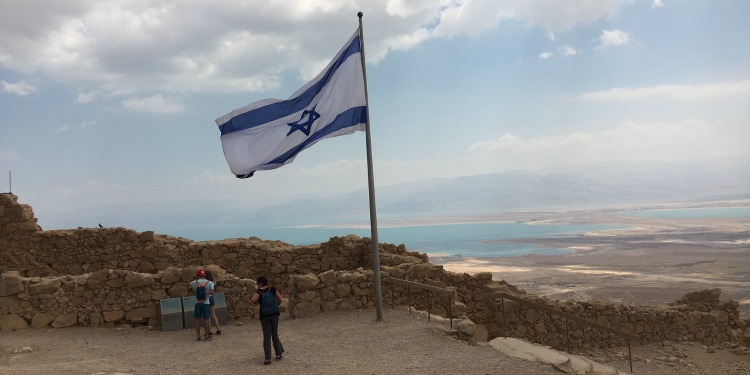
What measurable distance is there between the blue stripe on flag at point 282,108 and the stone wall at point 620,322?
23.2 feet

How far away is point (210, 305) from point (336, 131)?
14.2ft

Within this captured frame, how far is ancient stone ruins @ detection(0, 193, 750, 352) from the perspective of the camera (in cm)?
1223

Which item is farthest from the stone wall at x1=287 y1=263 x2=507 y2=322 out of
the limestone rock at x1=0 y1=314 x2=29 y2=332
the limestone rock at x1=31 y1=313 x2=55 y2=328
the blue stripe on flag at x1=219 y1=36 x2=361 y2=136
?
the limestone rock at x1=0 y1=314 x2=29 y2=332

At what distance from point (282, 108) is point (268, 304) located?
431 cm

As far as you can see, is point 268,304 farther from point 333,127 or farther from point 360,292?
point 360,292

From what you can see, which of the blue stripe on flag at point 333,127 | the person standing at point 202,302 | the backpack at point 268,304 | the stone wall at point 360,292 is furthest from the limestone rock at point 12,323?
the backpack at point 268,304

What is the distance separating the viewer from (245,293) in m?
13.1

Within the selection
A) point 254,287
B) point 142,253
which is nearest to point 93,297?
point 254,287

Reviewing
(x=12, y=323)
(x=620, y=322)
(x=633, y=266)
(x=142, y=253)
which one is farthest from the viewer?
(x=633, y=266)

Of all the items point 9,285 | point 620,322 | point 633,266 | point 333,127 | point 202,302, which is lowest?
point 633,266

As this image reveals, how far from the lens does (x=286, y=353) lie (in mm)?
9492

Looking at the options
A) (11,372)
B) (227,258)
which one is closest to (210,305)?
(11,372)

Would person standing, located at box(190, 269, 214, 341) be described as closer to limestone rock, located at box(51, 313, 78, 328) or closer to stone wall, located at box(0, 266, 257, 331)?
stone wall, located at box(0, 266, 257, 331)

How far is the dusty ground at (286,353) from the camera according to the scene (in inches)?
335
